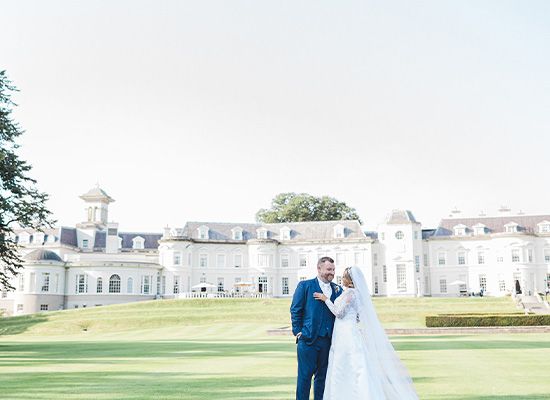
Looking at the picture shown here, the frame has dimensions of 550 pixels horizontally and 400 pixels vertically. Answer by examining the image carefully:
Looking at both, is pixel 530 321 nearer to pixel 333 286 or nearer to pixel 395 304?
pixel 395 304

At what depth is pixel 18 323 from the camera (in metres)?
53.0

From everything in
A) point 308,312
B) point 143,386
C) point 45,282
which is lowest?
point 143,386

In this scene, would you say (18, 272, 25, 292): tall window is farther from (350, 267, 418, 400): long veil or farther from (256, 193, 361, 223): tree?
(350, 267, 418, 400): long veil

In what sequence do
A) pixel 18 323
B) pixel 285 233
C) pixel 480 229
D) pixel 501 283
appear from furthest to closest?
pixel 285 233 < pixel 480 229 < pixel 501 283 < pixel 18 323

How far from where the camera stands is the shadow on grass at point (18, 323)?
49.1m

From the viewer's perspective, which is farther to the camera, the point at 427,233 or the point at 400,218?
the point at 427,233

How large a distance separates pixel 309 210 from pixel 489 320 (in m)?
54.9

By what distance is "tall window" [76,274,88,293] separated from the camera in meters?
70.6

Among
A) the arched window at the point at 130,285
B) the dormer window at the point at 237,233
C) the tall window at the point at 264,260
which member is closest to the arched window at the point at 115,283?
the arched window at the point at 130,285

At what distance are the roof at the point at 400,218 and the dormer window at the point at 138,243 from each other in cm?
3444

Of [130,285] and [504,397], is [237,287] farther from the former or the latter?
[504,397]

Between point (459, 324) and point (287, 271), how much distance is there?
136 feet

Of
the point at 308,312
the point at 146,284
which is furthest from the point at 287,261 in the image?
the point at 308,312

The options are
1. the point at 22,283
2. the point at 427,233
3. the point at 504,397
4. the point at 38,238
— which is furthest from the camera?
the point at 38,238
